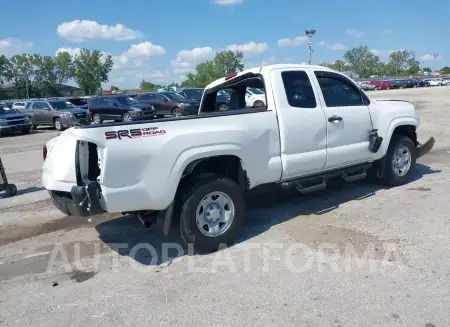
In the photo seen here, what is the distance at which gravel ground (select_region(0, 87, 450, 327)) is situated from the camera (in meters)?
3.51

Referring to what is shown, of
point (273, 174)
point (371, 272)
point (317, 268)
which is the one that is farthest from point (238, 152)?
point (371, 272)

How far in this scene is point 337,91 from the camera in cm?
608

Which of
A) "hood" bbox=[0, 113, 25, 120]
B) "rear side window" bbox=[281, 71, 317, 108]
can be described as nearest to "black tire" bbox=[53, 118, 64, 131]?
"hood" bbox=[0, 113, 25, 120]

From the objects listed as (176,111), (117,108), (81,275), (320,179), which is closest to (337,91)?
(320,179)

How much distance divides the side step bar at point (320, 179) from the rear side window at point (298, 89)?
945 mm

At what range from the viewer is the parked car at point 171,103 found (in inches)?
977

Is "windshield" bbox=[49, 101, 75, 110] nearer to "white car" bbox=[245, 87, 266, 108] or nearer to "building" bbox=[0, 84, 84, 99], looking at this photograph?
"white car" bbox=[245, 87, 266, 108]

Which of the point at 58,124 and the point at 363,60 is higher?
the point at 363,60

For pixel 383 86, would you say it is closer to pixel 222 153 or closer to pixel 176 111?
pixel 176 111

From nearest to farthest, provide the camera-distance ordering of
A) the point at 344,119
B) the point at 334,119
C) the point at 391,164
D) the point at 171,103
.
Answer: the point at 334,119
the point at 344,119
the point at 391,164
the point at 171,103

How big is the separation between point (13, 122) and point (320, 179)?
1963 cm

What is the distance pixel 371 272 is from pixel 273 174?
5.41 feet

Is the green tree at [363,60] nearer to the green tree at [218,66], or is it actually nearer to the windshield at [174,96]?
the green tree at [218,66]

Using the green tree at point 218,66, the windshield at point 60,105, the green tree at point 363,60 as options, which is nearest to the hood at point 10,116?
the windshield at point 60,105
